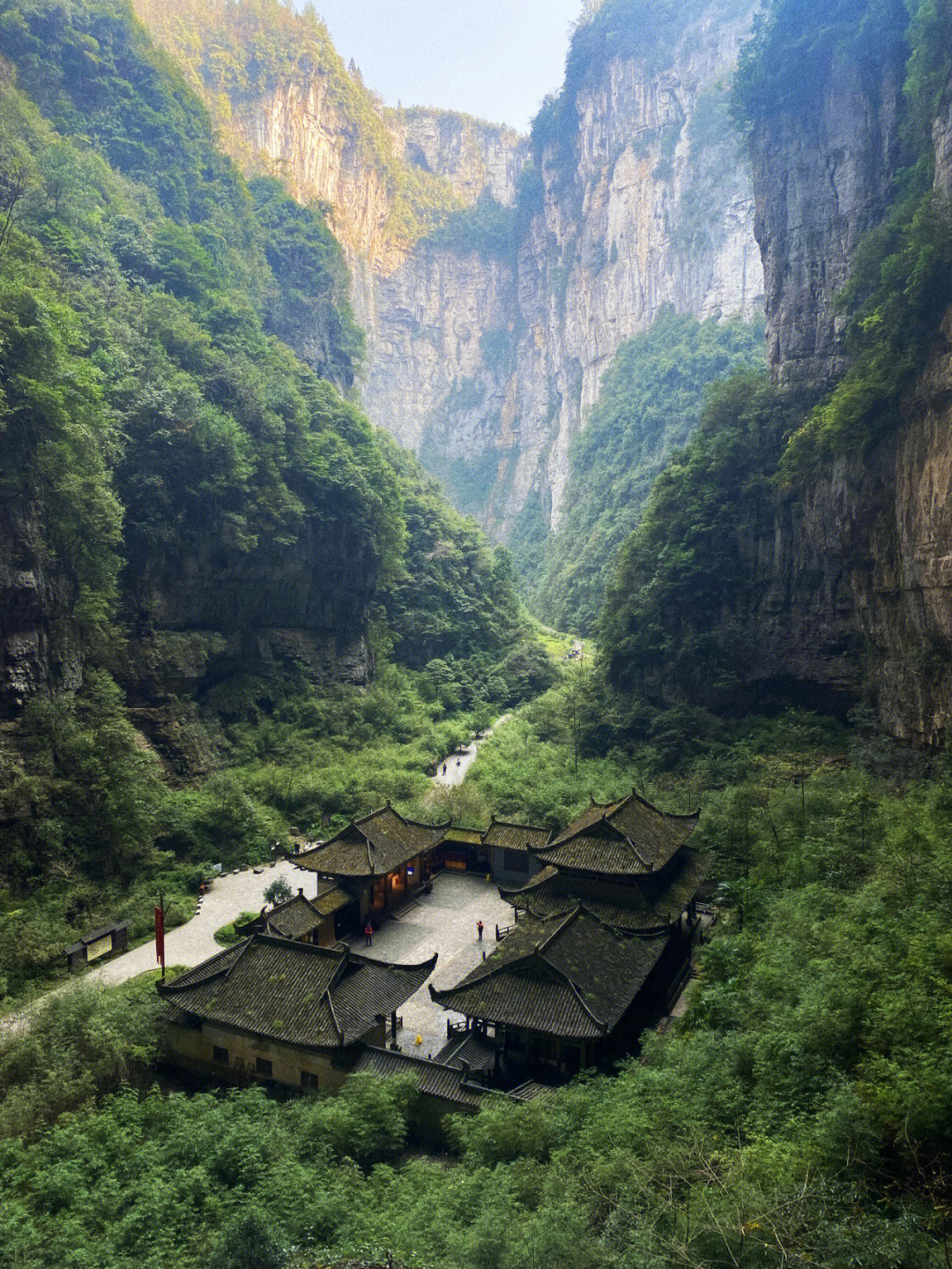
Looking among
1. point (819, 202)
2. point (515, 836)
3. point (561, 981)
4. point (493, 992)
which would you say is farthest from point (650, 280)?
point (493, 992)

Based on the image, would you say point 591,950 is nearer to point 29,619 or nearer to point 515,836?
point 515,836

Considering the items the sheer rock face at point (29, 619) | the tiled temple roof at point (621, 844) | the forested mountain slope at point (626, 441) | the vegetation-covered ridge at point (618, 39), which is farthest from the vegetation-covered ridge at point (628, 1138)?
the vegetation-covered ridge at point (618, 39)

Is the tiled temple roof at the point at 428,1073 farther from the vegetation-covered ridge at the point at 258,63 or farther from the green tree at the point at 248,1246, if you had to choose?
the vegetation-covered ridge at the point at 258,63

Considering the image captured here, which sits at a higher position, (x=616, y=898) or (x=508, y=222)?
(x=508, y=222)

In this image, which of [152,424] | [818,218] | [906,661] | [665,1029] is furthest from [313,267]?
[665,1029]

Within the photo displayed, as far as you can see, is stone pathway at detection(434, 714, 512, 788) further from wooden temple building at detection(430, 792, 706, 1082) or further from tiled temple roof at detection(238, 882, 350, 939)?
wooden temple building at detection(430, 792, 706, 1082)

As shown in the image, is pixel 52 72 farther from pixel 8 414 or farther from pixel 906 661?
pixel 906 661
